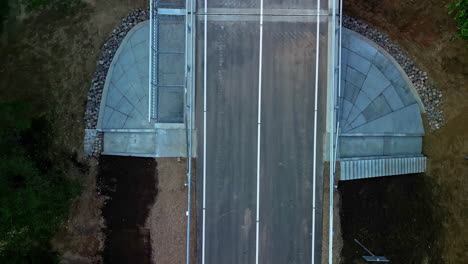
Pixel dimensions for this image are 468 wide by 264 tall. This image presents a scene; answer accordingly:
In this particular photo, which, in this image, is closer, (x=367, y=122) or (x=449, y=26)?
(x=367, y=122)

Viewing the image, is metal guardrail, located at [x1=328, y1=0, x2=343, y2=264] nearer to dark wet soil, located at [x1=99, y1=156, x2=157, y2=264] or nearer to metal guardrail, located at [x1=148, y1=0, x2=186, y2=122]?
metal guardrail, located at [x1=148, y1=0, x2=186, y2=122]

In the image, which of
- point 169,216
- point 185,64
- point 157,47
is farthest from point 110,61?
point 169,216

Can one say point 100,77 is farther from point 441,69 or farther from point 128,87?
point 441,69

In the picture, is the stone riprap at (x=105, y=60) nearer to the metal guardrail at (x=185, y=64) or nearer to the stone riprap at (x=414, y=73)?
the metal guardrail at (x=185, y=64)

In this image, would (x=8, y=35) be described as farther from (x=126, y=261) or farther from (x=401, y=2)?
(x=401, y=2)

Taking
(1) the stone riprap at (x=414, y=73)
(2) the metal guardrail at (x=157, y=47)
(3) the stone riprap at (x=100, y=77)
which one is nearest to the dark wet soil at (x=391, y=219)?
(1) the stone riprap at (x=414, y=73)

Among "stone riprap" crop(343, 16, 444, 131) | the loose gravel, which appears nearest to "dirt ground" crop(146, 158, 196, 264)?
the loose gravel

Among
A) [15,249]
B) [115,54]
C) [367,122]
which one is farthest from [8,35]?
[367,122]
